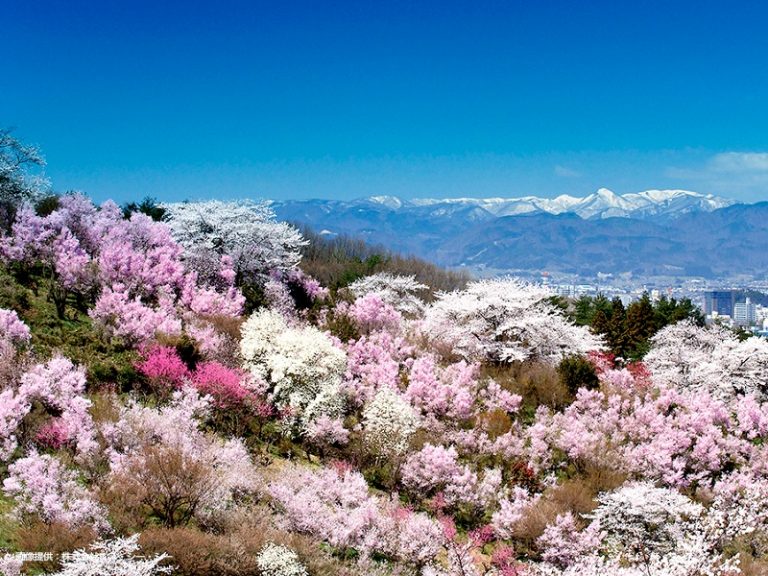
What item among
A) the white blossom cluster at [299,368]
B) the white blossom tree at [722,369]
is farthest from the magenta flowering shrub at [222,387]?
the white blossom tree at [722,369]

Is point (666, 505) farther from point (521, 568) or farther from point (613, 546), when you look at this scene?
point (521, 568)

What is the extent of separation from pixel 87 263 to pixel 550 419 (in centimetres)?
1464

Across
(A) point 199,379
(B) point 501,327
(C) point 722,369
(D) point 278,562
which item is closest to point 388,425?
(A) point 199,379

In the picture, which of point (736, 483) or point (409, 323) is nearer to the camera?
point (736, 483)

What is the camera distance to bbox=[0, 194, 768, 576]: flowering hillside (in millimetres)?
9305

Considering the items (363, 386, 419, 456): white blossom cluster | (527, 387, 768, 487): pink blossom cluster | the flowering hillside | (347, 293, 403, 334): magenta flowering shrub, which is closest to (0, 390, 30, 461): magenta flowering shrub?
the flowering hillside

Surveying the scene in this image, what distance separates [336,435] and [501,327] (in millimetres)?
8899

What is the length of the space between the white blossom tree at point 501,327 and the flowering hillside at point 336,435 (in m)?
0.09

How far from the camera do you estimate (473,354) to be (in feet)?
72.3

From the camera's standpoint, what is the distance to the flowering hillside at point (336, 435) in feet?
30.5

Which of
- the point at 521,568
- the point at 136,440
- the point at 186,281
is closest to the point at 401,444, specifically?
the point at 521,568

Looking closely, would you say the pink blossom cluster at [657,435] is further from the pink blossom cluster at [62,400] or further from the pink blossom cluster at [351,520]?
the pink blossom cluster at [62,400]

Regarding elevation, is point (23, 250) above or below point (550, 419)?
above

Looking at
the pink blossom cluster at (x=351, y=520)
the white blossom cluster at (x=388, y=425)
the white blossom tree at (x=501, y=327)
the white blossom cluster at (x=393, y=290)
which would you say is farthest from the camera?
the white blossom cluster at (x=393, y=290)
